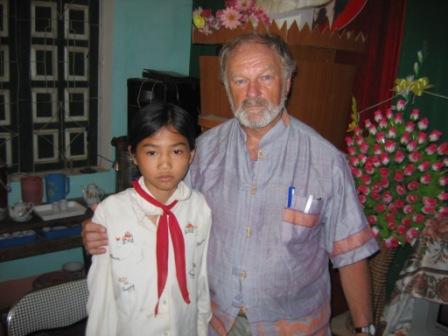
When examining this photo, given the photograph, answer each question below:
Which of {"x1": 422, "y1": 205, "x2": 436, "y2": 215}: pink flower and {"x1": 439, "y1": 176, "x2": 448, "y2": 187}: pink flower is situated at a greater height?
{"x1": 439, "y1": 176, "x2": 448, "y2": 187}: pink flower

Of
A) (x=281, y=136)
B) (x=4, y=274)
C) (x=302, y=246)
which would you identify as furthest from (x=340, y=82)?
(x=4, y=274)

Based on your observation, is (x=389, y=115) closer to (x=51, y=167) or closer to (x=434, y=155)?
(x=434, y=155)

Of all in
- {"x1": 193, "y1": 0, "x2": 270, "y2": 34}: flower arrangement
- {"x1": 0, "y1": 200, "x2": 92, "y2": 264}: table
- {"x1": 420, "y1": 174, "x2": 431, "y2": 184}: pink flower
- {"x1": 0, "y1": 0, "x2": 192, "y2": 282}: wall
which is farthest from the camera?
{"x1": 0, "y1": 0, "x2": 192, "y2": 282}: wall

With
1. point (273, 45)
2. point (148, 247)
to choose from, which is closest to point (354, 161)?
point (273, 45)

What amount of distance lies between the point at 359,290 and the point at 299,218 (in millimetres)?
339

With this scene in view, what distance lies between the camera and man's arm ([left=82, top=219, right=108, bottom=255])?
119cm

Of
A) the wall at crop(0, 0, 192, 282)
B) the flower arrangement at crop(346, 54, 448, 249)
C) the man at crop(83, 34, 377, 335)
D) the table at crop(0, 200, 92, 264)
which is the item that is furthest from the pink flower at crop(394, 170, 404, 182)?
the wall at crop(0, 0, 192, 282)

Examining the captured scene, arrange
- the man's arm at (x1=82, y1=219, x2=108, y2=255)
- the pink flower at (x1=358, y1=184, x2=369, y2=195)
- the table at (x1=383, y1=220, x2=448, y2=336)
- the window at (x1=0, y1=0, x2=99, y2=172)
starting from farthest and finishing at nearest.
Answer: the window at (x1=0, y1=0, x2=99, y2=172) → the pink flower at (x1=358, y1=184, x2=369, y2=195) → the table at (x1=383, y1=220, x2=448, y2=336) → the man's arm at (x1=82, y1=219, x2=108, y2=255)

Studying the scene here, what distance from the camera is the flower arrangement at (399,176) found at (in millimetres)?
1523

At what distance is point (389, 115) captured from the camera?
158 cm

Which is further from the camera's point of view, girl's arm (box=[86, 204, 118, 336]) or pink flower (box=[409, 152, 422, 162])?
pink flower (box=[409, 152, 422, 162])

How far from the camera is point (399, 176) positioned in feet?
5.14

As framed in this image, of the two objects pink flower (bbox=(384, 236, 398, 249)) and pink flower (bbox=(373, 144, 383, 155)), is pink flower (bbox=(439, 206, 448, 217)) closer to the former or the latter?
pink flower (bbox=(384, 236, 398, 249))

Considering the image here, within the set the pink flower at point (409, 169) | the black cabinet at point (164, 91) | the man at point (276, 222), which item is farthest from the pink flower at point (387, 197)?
the black cabinet at point (164, 91)
